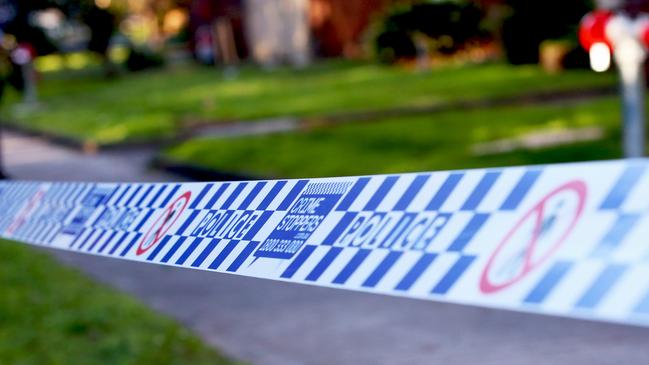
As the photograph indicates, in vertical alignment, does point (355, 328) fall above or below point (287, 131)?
above

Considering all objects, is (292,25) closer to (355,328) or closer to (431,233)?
(355,328)

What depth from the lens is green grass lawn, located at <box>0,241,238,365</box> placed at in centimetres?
732

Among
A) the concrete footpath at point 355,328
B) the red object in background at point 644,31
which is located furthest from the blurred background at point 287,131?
the red object in background at point 644,31

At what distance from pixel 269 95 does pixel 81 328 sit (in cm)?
2079

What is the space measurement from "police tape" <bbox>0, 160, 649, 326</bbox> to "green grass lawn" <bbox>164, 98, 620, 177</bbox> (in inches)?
384

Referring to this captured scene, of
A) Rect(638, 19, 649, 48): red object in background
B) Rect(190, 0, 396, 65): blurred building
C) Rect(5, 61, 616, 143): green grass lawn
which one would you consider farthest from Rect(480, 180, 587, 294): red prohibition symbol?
Rect(190, 0, 396, 65): blurred building

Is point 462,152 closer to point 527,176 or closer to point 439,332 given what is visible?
point 439,332

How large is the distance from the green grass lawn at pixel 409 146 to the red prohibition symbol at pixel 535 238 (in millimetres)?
10703

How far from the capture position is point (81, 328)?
810 centimetres

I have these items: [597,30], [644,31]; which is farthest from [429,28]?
[644,31]

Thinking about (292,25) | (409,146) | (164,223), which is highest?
(164,223)

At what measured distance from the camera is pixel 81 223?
4238mm

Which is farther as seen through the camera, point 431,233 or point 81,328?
point 81,328

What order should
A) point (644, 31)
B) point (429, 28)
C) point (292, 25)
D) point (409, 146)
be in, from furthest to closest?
point (292, 25)
point (429, 28)
point (409, 146)
point (644, 31)
